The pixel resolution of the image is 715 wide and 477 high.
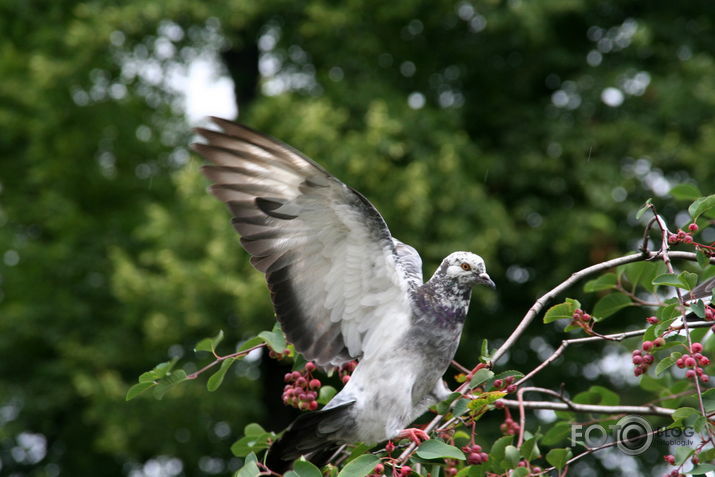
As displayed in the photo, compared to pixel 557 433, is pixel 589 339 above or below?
above

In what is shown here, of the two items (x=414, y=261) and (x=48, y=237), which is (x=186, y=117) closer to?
(x=48, y=237)

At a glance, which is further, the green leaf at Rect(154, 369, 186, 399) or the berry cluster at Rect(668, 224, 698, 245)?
the green leaf at Rect(154, 369, 186, 399)

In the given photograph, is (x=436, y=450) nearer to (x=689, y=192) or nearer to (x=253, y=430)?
(x=253, y=430)

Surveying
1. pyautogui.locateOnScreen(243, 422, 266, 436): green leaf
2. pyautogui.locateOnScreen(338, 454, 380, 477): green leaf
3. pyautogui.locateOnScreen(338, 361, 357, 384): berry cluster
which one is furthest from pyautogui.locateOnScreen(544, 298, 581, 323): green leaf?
pyautogui.locateOnScreen(243, 422, 266, 436): green leaf

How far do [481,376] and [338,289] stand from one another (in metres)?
0.77

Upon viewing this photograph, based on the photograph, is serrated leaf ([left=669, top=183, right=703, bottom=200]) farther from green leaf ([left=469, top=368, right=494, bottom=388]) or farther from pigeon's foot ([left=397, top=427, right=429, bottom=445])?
pigeon's foot ([left=397, top=427, right=429, bottom=445])

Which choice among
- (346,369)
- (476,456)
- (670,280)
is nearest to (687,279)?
(670,280)

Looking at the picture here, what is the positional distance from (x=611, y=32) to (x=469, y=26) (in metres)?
1.46

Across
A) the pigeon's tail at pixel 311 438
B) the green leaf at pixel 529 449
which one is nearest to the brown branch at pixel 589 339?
the green leaf at pixel 529 449

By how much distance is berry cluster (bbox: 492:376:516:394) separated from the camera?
2.80 metres

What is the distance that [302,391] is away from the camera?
3.12m

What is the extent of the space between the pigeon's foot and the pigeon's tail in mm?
245

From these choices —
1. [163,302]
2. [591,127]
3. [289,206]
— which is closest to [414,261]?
[289,206]

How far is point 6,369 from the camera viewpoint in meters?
10.0
